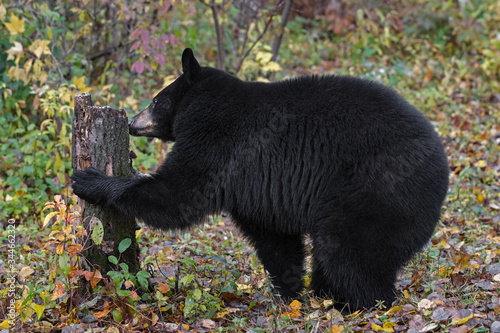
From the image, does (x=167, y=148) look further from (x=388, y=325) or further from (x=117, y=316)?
(x=388, y=325)

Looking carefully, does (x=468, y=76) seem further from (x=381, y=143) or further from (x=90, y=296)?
(x=90, y=296)

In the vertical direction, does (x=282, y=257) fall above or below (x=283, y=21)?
below

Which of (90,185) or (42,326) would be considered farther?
(90,185)

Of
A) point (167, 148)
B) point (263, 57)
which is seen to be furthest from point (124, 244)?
point (263, 57)

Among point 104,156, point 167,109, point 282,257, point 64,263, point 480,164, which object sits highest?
point 167,109

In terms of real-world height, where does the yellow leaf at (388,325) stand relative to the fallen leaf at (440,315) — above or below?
below

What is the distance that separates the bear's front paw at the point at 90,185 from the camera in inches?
127

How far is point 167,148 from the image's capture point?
19.6ft

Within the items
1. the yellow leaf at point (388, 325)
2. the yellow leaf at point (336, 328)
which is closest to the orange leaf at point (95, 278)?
the yellow leaf at point (336, 328)

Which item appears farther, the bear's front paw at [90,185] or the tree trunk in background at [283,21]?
the tree trunk in background at [283,21]

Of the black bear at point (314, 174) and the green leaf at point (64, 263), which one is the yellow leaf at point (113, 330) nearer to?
the green leaf at point (64, 263)

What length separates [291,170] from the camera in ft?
11.2

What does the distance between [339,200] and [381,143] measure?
425 mm

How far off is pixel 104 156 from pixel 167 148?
8.68ft
